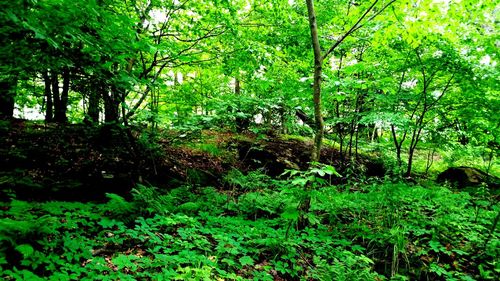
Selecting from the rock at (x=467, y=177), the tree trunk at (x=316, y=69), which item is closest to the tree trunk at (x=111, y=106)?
the tree trunk at (x=316, y=69)

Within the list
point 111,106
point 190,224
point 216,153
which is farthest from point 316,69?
point 216,153

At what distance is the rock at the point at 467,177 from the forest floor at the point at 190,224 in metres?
4.57

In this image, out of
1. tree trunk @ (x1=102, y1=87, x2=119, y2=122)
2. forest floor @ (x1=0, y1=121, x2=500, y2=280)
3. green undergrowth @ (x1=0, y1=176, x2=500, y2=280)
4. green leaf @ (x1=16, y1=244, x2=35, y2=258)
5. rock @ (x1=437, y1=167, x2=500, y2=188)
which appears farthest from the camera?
rock @ (x1=437, y1=167, x2=500, y2=188)

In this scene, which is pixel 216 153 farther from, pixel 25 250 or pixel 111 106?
pixel 25 250

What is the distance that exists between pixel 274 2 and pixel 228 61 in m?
1.54

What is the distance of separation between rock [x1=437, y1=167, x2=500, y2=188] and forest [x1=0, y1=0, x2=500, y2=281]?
0.43 meters

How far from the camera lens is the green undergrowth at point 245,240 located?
8.75 ft

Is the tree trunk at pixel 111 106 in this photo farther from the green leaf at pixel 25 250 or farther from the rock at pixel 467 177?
the rock at pixel 467 177

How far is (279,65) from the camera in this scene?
6039mm

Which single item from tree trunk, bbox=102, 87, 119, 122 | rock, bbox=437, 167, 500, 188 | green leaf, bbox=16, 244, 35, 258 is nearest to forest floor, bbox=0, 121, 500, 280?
green leaf, bbox=16, 244, 35, 258

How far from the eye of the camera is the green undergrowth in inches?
105

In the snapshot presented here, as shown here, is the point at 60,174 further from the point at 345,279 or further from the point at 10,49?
the point at 345,279

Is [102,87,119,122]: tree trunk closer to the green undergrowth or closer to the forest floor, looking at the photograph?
the forest floor

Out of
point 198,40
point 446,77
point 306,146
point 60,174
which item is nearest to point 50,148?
point 60,174
